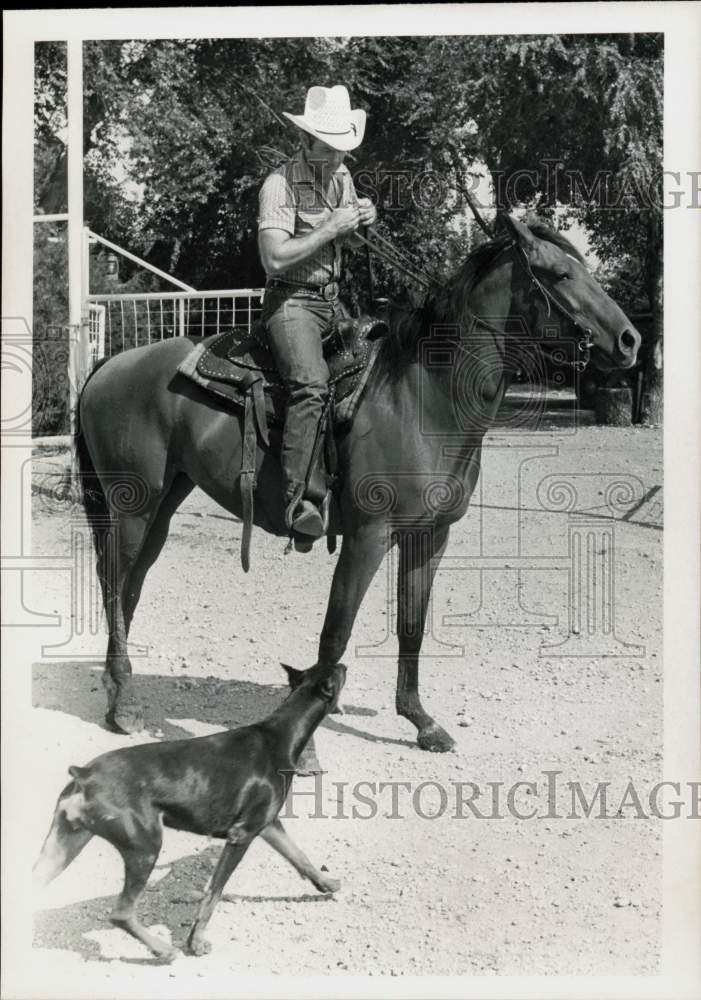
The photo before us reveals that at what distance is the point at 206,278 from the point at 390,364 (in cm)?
799

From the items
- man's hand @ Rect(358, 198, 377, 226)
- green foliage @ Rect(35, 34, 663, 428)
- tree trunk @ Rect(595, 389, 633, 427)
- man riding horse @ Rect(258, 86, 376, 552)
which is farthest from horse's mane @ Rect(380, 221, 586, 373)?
tree trunk @ Rect(595, 389, 633, 427)

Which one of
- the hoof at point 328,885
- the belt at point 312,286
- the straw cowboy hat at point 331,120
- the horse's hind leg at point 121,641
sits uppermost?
the straw cowboy hat at point 331,120

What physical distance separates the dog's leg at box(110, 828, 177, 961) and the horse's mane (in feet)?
7.27

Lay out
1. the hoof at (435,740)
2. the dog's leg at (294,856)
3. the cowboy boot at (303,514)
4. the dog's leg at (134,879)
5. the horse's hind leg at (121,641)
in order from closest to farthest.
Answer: the dog's leg at (134,879) < the dog's leg at (294,856) < the cowboy boot at (303,514) < the hoof at (435,740) < the horse's hind leg at (121,641)

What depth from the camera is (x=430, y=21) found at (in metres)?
4.33

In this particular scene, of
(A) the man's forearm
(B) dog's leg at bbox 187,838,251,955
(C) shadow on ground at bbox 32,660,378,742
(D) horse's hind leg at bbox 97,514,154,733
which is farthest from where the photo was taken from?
(C) shadow on ground at bbox 32,660,378,742

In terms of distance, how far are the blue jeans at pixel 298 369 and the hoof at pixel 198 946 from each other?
1778 mm

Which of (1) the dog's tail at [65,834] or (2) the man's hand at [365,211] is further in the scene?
(2) the man's hand at [365,211]

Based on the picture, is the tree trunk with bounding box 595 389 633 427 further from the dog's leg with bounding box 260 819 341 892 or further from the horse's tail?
the dog's leg with bounding box 260 819 341 892

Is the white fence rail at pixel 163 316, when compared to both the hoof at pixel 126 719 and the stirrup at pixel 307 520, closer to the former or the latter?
the hoof at pixel 126 719

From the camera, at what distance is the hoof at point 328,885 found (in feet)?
12.7

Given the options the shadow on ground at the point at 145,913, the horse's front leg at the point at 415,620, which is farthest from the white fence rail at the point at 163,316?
the shadow on ground at the point at 145,913

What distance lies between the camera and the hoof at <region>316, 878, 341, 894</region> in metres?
3.87

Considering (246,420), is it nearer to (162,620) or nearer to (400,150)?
(162,620)
